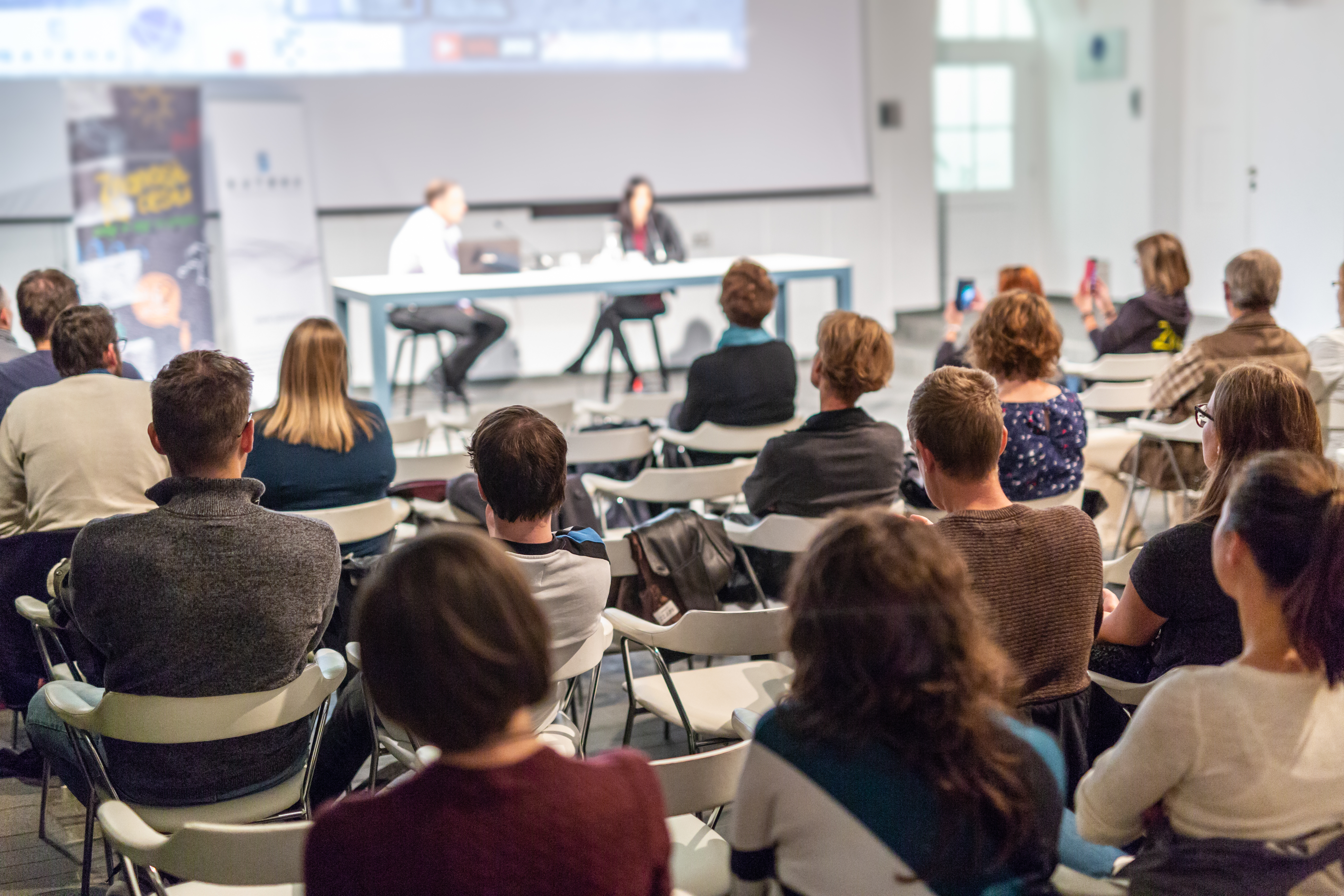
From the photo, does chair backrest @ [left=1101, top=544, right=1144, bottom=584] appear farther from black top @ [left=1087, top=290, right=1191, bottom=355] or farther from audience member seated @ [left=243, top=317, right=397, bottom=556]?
black top @ [left=1087, top=290, right=1191, bottom=355]

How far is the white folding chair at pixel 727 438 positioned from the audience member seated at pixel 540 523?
184cm

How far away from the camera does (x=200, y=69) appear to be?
7.36 m

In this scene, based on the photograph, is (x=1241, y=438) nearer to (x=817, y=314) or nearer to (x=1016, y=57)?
(x=817, y=314)

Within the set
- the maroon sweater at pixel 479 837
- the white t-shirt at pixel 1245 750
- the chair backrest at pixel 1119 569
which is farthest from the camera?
the chair backrest at pixel 1119 569

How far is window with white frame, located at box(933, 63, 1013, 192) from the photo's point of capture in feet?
32.6

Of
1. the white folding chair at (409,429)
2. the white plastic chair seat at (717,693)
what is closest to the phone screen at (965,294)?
the white folding chair at (409,429)

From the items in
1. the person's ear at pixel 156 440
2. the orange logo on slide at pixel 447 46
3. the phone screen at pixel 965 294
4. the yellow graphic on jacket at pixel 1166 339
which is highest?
the orange logo on slide at pixel 447 46

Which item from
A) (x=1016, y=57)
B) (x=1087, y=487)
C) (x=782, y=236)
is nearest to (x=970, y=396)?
(x=1087, y=487)

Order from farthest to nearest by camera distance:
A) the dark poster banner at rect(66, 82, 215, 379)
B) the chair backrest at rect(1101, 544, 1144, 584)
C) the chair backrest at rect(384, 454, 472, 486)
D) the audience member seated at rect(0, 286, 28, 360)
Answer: the dark poster banner at rect(66, 82, 215, 379)
the chair backrest at rect(384, 454, 472, 486)
the audience member seated at rect(0, 286, 28, 360)
the chair backrest at rect(1101, 544, 1144, 584)

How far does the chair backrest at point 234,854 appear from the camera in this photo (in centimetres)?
153

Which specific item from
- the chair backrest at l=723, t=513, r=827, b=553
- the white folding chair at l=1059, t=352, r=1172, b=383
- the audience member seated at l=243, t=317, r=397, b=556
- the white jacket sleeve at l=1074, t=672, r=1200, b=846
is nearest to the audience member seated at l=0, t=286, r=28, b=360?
the audience member seated at l=243, t=317, r=397, b=556

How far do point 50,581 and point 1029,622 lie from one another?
190 cm

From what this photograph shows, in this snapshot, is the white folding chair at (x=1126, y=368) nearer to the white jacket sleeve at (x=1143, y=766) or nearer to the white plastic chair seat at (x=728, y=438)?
the white plastic chair seat at (x=728, y=438)

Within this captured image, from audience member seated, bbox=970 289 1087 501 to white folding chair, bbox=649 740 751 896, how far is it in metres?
1.60
